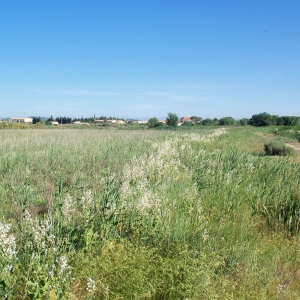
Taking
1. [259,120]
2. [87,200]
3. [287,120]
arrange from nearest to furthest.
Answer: [87,200]
[287,120]
[259,120]

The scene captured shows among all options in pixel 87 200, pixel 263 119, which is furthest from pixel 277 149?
pixel 263 119

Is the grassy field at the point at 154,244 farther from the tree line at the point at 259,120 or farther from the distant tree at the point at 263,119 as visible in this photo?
the distant tree at the point at 263,119

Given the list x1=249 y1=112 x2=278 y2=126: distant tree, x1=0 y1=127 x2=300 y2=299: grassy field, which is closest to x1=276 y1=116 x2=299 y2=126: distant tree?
x1=249 y1=112 x2=278 y2=126: distant tree

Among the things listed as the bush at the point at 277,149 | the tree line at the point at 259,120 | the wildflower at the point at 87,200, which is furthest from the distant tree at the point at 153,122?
the wildflower at the point at 87,200

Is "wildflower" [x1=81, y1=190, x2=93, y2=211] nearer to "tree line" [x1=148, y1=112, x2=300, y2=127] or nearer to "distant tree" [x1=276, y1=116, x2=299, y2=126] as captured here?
"tree line" [x1=148, y1=112, x2=300, y2=127]

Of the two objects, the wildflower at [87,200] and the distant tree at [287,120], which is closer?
the wildflower at [87,200]

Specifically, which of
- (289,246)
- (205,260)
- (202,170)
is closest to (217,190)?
(202,170)

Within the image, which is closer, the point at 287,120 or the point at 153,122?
the point at 287,120

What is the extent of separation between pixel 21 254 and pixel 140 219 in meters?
1.30

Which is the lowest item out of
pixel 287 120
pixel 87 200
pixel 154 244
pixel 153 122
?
pixel 154 244

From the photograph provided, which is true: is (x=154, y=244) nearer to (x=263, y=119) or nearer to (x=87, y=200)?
(x=87, y=200)

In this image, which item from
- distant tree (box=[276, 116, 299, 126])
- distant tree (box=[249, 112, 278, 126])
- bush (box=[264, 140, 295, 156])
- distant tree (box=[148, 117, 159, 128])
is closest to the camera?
bush (box=[264, 140, 295, 156])

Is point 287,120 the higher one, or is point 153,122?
point 287,120

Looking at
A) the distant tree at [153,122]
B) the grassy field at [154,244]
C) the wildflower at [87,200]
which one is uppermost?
the distant tree at [153,122]
